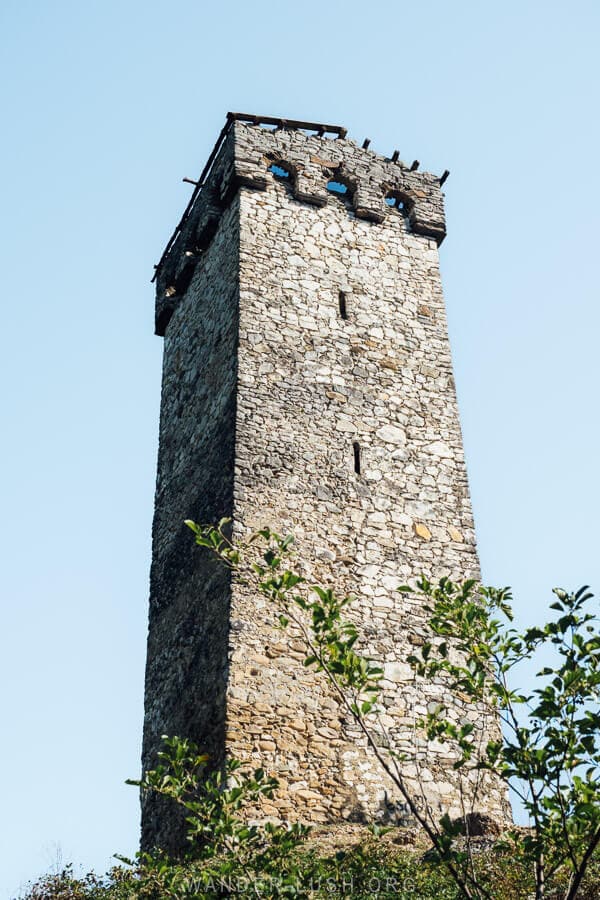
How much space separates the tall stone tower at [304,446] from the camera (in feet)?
29.3

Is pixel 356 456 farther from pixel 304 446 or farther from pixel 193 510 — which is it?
pixel 193 510

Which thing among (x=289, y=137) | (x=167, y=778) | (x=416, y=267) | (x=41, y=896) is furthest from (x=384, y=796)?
(x=289, y=137)

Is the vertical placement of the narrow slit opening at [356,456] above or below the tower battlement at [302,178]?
below

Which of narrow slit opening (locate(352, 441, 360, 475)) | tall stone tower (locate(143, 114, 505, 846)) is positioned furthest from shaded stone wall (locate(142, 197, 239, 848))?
narrow slit opening (locate(352, 441, 360, 475))

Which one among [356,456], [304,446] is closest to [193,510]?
[304,446]

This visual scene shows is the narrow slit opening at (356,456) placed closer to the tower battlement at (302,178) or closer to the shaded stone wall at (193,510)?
the shaded stone wall at (193,510)

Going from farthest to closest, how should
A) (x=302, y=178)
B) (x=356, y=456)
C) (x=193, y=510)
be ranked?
(x=302, y=178) < (x=193, y=510) < (x=356, y=456)

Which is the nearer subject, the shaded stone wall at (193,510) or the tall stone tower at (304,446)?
the tall stone tower at (304,446)

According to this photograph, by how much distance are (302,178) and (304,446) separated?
148 inches

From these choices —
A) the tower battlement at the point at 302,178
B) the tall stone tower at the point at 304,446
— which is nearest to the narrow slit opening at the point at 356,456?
the tall stone tower at the point at 304,446

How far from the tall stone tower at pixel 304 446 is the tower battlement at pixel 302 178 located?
0.09 feet

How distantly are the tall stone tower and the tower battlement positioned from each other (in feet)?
0.09

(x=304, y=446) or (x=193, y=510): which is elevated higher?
(x=304, y=446)

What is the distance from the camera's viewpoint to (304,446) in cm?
1029
